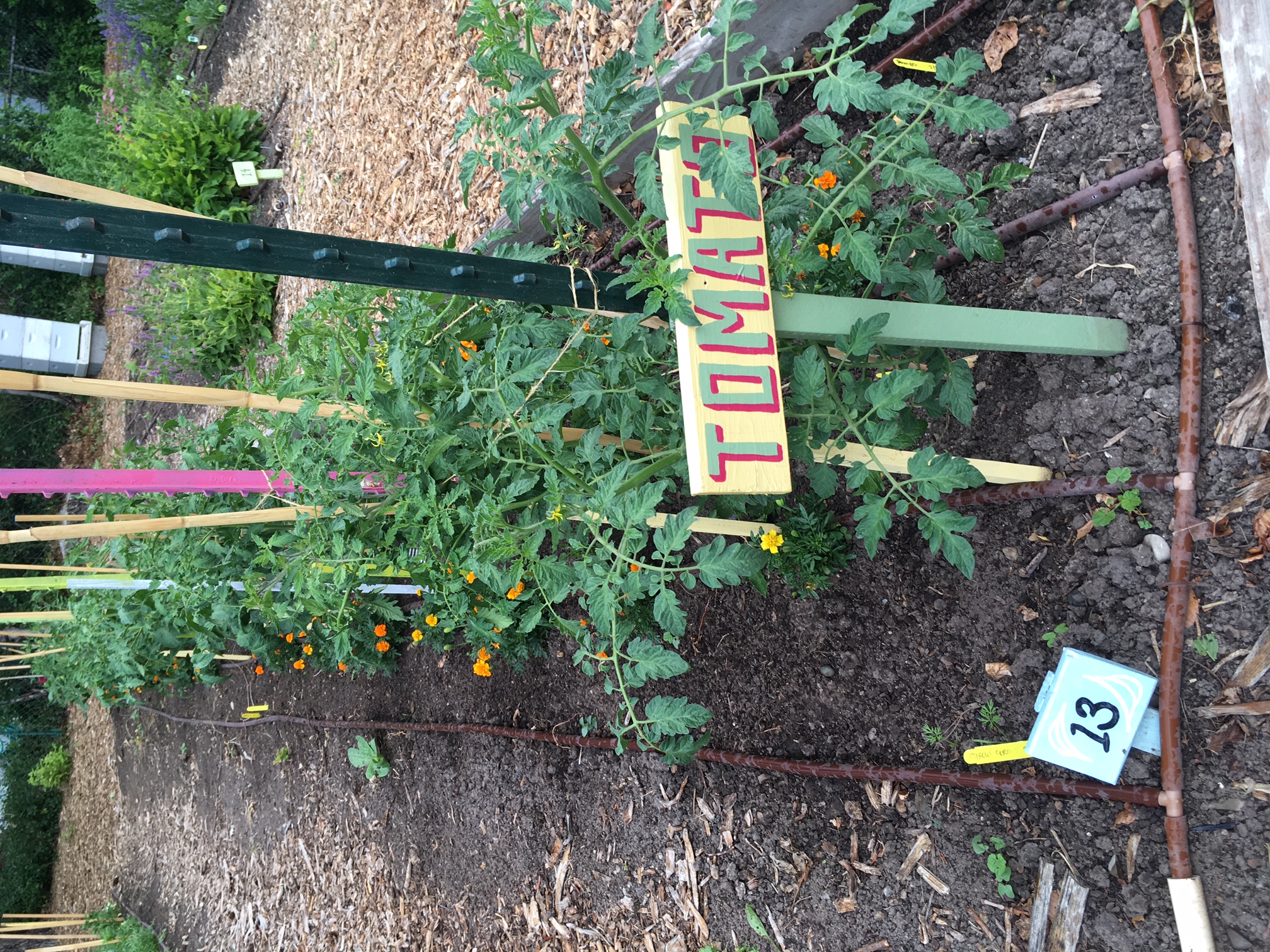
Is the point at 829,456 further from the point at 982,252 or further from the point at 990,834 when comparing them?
the point at 990,834

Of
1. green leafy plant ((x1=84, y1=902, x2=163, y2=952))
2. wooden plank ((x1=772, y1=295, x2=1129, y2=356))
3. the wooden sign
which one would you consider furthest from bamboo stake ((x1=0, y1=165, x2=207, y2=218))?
green leafy plant ((x1=84, y1=902, x2=163, y2=952))

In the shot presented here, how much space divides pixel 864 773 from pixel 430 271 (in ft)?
5.20

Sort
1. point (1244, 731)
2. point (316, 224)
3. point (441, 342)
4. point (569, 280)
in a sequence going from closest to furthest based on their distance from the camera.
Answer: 1. point (569, 280)
2. point (1244, 731)
3. point (441, 342)
4. point (316, 224)

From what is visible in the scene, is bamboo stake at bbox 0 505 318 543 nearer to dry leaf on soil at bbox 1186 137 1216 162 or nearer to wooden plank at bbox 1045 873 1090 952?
wooden plank at bbox 1045 873 1090 952

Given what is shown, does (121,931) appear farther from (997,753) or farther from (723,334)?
(723,334)

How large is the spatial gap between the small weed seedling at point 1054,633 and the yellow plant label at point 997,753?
0.23 m

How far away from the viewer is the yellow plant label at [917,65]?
2.05 metres

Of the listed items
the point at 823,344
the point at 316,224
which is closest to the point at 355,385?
the point at 823,344

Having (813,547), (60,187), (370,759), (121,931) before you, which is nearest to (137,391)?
(60,187)

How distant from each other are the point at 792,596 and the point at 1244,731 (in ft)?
3.44

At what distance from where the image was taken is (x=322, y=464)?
2031mm

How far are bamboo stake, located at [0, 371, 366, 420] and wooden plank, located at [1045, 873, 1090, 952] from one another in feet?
6.23

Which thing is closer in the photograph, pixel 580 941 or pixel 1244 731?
pixel 1244 731

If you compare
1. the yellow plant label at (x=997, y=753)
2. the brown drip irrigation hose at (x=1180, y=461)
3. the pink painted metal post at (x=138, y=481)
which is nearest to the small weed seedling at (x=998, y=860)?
the yellow plant label at (x=997, y=753)
